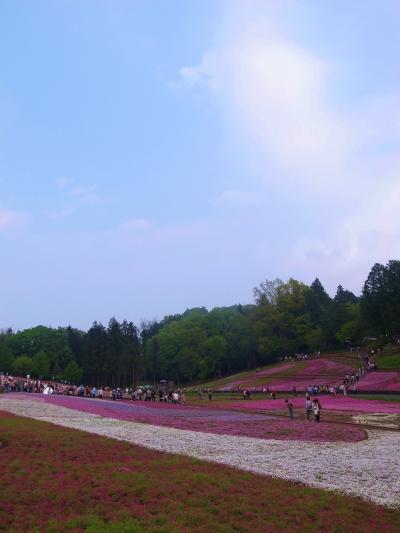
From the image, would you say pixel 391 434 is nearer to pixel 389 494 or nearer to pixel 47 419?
pixel 389 494

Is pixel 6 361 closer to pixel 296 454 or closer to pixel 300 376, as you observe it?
pixel 300 376

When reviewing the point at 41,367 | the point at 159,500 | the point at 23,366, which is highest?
the point at 23,366

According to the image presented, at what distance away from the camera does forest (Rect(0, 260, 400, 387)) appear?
396 ft

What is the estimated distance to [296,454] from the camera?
22859mm

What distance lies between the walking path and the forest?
8218 cm

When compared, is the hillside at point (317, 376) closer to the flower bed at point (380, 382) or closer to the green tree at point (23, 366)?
the flower bed at point (380, 382)

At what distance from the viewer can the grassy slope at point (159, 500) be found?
1342cm

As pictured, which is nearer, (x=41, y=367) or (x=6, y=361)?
(x=41, y=367)

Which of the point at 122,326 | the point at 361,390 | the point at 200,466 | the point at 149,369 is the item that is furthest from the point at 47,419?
the point at 149,369

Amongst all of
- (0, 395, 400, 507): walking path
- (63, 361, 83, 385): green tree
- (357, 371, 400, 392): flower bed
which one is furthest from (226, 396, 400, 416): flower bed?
(63, 361, 83, 385): green tree

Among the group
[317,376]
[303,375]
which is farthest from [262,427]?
[303,375]

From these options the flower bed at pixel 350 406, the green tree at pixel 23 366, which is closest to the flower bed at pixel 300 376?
the flower bed at pixel 350 406

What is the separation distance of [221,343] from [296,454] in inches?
4315

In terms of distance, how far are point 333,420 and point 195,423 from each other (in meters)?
10.1
